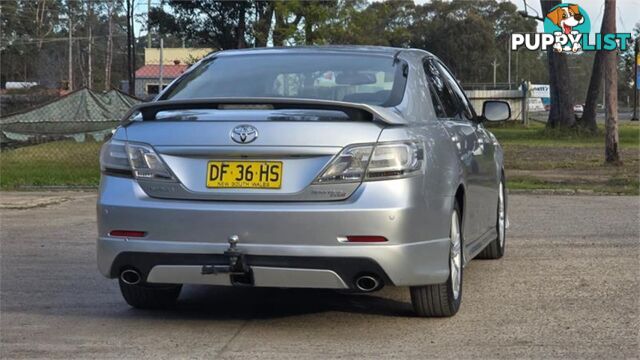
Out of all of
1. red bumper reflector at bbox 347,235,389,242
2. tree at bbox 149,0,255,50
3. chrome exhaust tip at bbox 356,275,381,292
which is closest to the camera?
red bumper reflector at bbox 347,235,389,242

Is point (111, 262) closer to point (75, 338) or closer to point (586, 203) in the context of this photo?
point (75, 338)

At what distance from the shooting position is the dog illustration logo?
35531 mm

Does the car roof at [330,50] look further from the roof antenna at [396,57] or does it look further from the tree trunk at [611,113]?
the tree trunk at [611,113]

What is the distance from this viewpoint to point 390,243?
16.1 feet

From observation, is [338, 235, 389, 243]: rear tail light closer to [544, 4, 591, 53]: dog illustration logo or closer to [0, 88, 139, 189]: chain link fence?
[0, 88, 139, 189]: chain link fence

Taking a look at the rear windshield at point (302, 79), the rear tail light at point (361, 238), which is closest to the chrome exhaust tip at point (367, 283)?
the rear tail light at point (361, 238)

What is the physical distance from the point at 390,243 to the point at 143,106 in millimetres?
1615

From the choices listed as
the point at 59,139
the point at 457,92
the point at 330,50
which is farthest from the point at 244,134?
the point at 59,139

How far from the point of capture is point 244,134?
502cm

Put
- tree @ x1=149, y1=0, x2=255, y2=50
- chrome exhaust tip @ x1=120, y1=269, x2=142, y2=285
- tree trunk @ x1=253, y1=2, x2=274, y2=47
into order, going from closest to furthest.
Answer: chrome exhaust tip @ x1=120, y1=269, x2=142, y2=285 → tree trunk @ x1=253, y1=2, x2=274, y2=47 → tree @ x1=149, y1=0, x2=255, y2=50

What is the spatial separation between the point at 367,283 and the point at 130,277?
135 cm

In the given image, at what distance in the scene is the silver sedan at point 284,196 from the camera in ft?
16.1

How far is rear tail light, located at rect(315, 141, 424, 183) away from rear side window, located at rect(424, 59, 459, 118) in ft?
3.31

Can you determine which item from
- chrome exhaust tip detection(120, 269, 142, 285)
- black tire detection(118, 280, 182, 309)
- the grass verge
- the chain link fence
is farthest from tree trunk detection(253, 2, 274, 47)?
chrome exhaust tip detection(120, 269, 142, 285)
